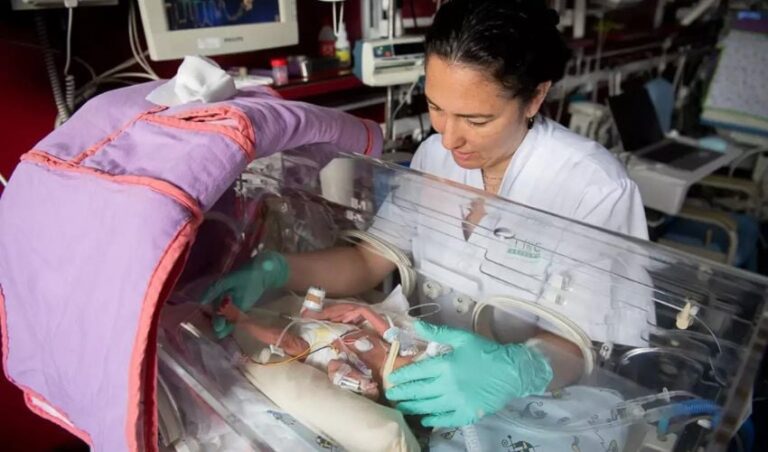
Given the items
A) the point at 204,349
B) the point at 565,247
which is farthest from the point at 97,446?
the point at 565,247

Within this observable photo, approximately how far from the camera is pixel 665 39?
11.6ft

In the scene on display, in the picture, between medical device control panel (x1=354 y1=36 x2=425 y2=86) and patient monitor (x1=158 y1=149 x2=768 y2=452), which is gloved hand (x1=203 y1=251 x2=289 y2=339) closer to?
patient monitor (x1=158 y1=149 x2=768 y2=452)

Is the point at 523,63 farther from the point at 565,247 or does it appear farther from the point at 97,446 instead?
the point at 97,446

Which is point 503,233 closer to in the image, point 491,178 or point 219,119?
point 491,178

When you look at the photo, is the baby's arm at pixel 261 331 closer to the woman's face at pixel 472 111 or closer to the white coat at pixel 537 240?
the white coat at pixel 537 240

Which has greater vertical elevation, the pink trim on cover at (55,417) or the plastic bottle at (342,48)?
the plastic bottle at (342,48)

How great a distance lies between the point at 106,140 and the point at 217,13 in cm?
74

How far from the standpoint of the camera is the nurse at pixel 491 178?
909 millimetres

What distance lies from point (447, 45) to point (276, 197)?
0.52 meters

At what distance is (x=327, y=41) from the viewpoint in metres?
1.94

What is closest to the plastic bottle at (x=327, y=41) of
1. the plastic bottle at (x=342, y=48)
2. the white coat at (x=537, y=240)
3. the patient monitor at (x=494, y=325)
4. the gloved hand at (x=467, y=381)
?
the plastic bottle at (x=342, y=48)

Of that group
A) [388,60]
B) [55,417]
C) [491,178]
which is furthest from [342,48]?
[55,417]

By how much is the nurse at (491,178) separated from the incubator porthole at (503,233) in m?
0.05

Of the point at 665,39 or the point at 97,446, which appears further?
the point at 665,39
